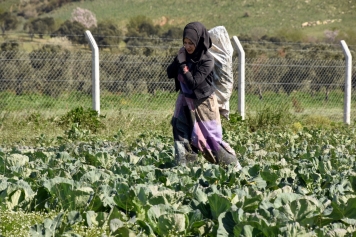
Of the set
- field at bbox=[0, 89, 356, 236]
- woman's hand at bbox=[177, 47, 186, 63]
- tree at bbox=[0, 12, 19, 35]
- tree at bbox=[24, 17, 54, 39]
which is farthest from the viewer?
tree at bbox=[0, 12, 19, 35]

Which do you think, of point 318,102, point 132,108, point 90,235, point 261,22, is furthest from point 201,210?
point 261,22

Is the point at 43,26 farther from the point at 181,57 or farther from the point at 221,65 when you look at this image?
the point at 181,57

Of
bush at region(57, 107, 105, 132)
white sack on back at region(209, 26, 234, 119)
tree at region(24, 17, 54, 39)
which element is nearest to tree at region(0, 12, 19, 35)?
tree at region(24, 17, 54, 39)

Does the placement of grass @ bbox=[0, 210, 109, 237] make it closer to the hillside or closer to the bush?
the bush

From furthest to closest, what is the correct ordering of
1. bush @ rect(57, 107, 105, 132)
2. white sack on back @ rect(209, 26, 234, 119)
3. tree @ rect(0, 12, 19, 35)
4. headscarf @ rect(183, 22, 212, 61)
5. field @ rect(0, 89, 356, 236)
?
tree @ rect(0, 12, 19, 35), bush @ rect(57, 107, 105, 132), white sack on back @ rect(209, 26, 234, 119), headscarf @ rect(183, 22, 212, 61), field @ rect(0, 89, 356, 236)

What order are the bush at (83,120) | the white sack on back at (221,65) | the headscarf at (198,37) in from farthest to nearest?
the bush at (83,120), the white sack on back at (221,65), the headscarf at (198,37)

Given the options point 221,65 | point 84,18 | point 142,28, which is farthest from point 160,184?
point 84,18

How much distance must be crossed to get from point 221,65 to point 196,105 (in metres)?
0.56

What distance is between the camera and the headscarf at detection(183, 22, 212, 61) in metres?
7.18

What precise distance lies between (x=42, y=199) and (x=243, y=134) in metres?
6.00

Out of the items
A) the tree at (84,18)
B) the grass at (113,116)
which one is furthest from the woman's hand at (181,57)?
the tree at (84,18)

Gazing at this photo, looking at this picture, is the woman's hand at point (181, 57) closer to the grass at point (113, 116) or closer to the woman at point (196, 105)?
the woman at point (196, 105)

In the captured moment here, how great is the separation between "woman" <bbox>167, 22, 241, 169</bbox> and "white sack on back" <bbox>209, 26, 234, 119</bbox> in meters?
0.21

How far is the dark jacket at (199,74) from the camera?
721 centimetres
